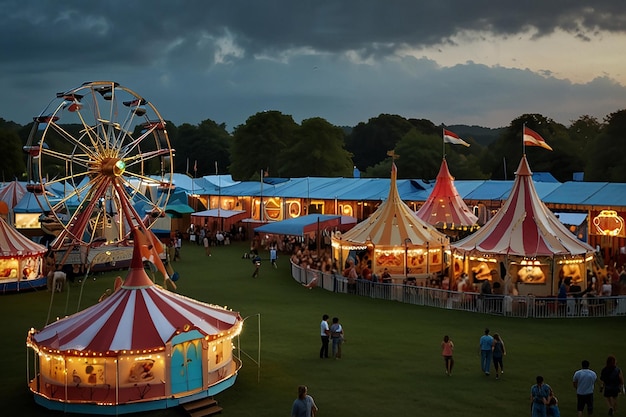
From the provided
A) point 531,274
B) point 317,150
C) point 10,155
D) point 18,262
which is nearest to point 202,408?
point 531,274

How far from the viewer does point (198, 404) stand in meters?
12.8

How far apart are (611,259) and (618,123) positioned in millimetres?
24453

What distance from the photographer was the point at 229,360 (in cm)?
1436

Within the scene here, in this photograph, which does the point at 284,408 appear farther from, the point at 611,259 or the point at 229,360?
the point at 611,259

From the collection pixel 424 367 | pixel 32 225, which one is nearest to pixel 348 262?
pixel 424 367

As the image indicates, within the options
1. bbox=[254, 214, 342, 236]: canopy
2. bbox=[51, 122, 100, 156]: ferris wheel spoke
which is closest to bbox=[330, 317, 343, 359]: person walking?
bbox=[51, 122, 100, 156]: ferris wheel spoke

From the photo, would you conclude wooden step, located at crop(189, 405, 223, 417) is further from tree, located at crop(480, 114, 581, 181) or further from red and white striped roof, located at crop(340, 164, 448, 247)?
tree, located at crop(480, 114, 581, 181)

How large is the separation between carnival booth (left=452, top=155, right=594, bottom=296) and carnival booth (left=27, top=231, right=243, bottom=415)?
12.0 metres

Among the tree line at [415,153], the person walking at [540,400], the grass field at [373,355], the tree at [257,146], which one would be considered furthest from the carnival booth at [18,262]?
the tree at [257,146]

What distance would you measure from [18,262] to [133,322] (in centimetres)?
1473

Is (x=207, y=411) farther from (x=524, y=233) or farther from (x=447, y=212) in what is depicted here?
(x=447, y=212)

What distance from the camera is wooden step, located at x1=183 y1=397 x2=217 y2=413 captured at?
12636 mm

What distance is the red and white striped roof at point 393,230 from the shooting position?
2653 centimetres

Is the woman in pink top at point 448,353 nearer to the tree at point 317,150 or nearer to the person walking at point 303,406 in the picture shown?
the person walking at point 303,406
